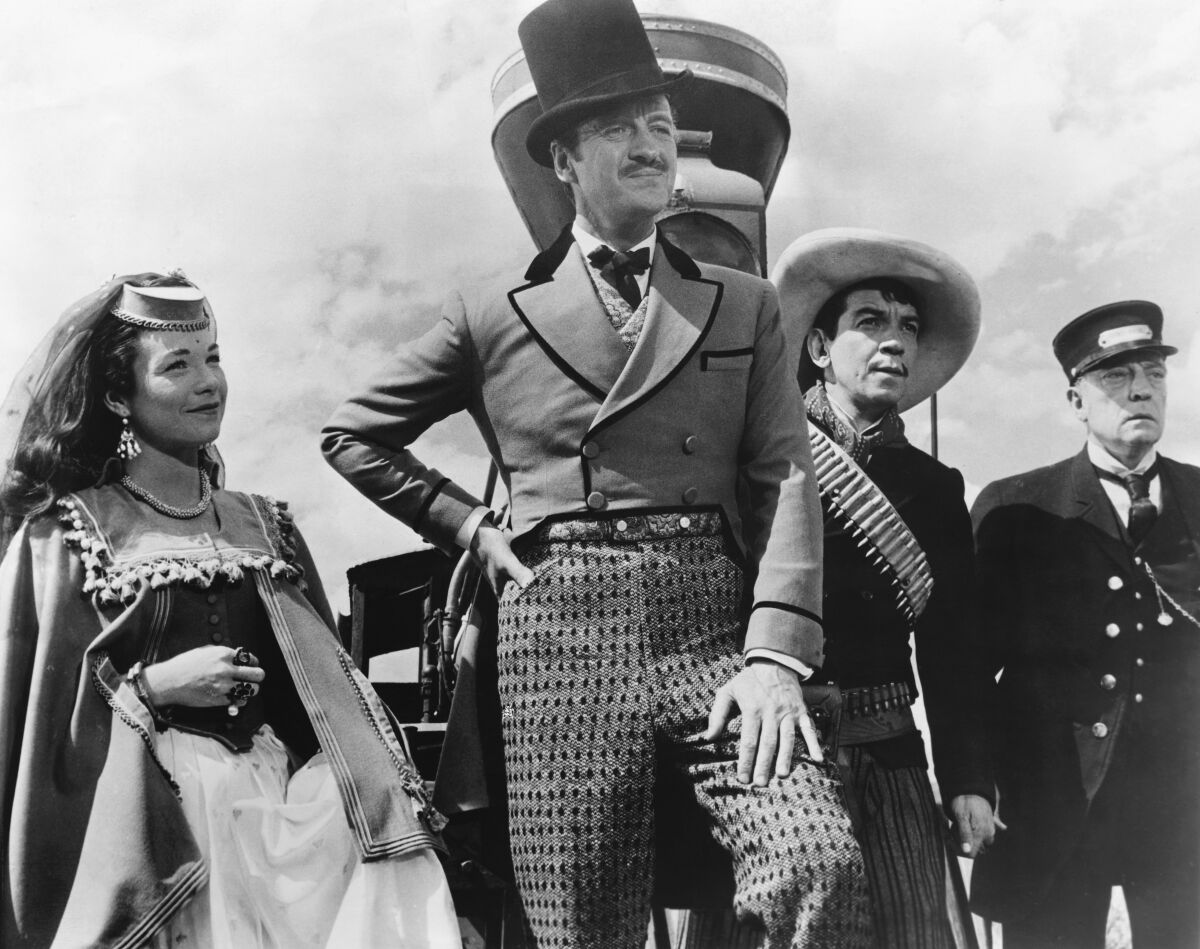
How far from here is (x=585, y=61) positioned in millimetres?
2994

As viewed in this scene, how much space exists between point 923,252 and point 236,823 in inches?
99.6

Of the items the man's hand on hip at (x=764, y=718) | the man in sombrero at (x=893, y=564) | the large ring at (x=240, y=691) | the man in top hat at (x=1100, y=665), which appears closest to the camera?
the man's hand on hip at (x=764, y=718)

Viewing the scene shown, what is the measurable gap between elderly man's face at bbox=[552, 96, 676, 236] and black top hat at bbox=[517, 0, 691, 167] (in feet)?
0.15

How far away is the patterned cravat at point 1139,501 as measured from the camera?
163 inches

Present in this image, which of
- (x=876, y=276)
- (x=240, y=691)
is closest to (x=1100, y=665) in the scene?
(x=876, y=276)

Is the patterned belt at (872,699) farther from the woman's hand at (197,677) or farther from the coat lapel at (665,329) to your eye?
the woman's hand at (197,677)

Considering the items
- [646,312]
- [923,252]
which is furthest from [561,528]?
[923,252]

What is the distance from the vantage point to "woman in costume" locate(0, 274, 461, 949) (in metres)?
2.87

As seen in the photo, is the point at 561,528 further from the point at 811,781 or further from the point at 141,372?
the point at 141,372

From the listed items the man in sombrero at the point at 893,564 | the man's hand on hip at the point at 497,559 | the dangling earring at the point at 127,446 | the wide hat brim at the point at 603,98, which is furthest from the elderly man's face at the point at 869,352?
the dangling earring at the point at 127,446

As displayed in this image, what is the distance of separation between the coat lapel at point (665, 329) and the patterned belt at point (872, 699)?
121 centimetres

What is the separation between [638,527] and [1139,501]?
2.12 m

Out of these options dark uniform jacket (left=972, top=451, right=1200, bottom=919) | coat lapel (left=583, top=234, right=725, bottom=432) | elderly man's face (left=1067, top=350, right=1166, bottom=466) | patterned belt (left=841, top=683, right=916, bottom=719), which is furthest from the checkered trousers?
elderly man's face (left=1067, top=350, right=1166, bottom=466)

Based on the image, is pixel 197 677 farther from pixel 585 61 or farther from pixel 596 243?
pixel 585 61
